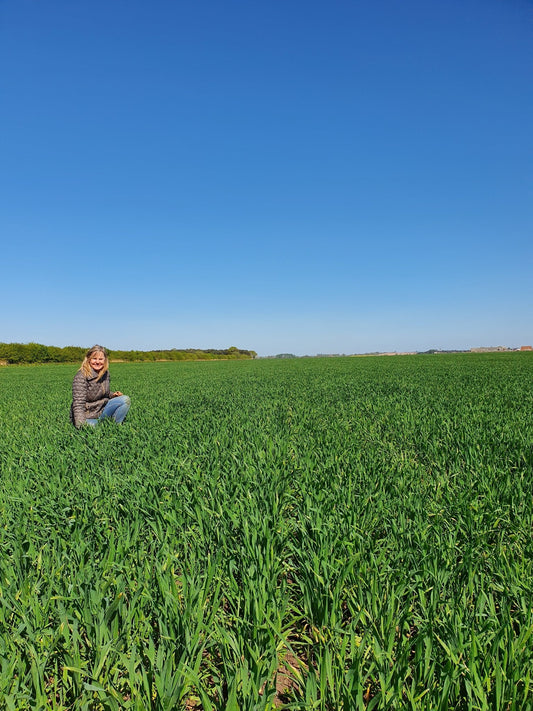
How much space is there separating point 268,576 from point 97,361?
18.3ft

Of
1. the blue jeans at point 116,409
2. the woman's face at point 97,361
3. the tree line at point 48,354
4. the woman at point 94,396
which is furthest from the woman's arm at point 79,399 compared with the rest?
the tree line at point 48,354

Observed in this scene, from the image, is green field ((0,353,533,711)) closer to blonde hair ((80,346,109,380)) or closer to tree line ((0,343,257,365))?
blonde hair ((80,346,109,380))

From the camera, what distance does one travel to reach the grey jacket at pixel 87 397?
6.44m

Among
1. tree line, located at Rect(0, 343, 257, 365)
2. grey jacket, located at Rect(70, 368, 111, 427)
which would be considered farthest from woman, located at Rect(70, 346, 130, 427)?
tree line, located at Rect(0, 343, 257, 365)

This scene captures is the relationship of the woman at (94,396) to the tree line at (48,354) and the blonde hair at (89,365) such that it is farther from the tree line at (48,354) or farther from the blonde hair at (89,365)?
the tree line at (48,354)

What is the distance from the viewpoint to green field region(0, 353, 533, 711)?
1.54 metres

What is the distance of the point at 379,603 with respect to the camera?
197cm

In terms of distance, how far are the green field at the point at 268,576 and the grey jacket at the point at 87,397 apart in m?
1.41

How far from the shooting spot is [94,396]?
6.92m

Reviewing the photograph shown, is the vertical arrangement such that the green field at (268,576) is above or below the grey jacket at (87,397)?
below

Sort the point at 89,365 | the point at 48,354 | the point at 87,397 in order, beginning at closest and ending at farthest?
1. the point at 89,365
2. the point at 87,397
3. the point at 48,354

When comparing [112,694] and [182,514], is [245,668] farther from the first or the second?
[182,514]

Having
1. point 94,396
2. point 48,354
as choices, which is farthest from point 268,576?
point 48,354

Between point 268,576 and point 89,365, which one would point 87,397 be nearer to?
point 89,365
